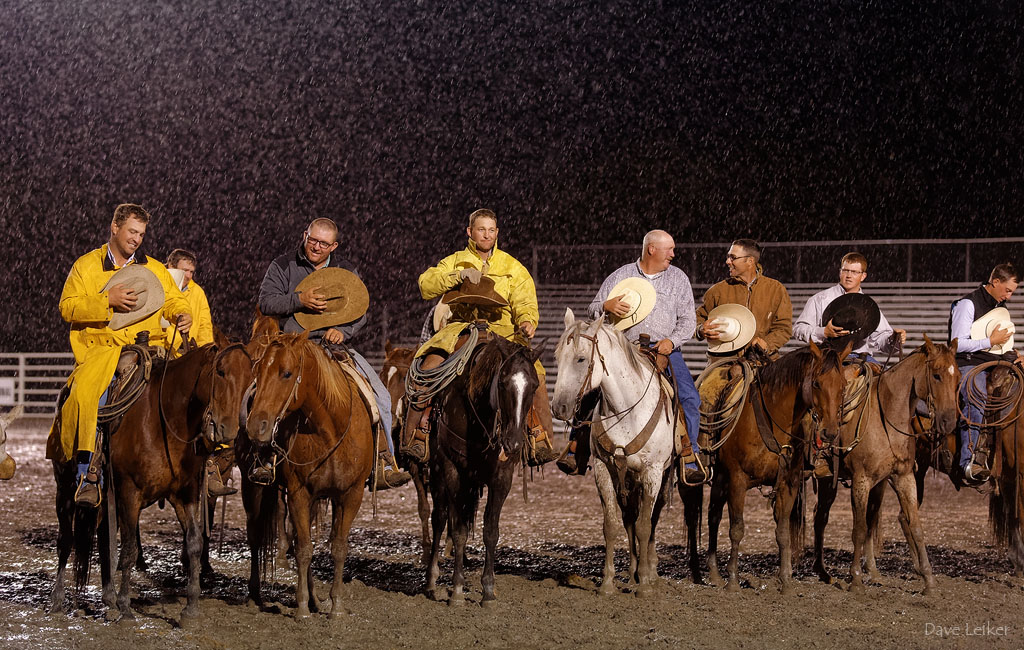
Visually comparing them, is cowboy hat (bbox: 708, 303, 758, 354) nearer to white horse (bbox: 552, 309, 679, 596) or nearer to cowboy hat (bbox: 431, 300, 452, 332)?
white horse (bbox: 552, 309, 679, 596)

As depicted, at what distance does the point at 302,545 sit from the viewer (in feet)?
17.8

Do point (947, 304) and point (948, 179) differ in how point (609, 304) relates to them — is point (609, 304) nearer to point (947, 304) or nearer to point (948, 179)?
point (947, 304)

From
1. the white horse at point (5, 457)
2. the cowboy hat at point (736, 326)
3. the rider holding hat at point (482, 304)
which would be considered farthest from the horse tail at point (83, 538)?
the cowboy hat at point (736, 326)

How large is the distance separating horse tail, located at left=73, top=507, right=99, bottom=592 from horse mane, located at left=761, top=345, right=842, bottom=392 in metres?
4.20

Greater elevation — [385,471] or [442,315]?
[442,315]

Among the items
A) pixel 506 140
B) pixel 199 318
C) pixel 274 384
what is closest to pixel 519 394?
pixel 274 384

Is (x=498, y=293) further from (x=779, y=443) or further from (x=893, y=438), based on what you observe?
(x=893, y=438)

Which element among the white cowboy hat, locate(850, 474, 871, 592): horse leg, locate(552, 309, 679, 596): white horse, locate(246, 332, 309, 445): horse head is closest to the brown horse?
locate(850, 474, 871, 592): horse leg

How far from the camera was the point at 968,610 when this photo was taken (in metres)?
5.78

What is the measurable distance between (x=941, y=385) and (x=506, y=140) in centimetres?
1867

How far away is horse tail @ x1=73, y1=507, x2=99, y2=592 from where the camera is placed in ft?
18.2

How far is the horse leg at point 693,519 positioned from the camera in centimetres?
653

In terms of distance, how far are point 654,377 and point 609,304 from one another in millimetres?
552

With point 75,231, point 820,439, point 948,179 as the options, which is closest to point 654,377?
point 820,439
